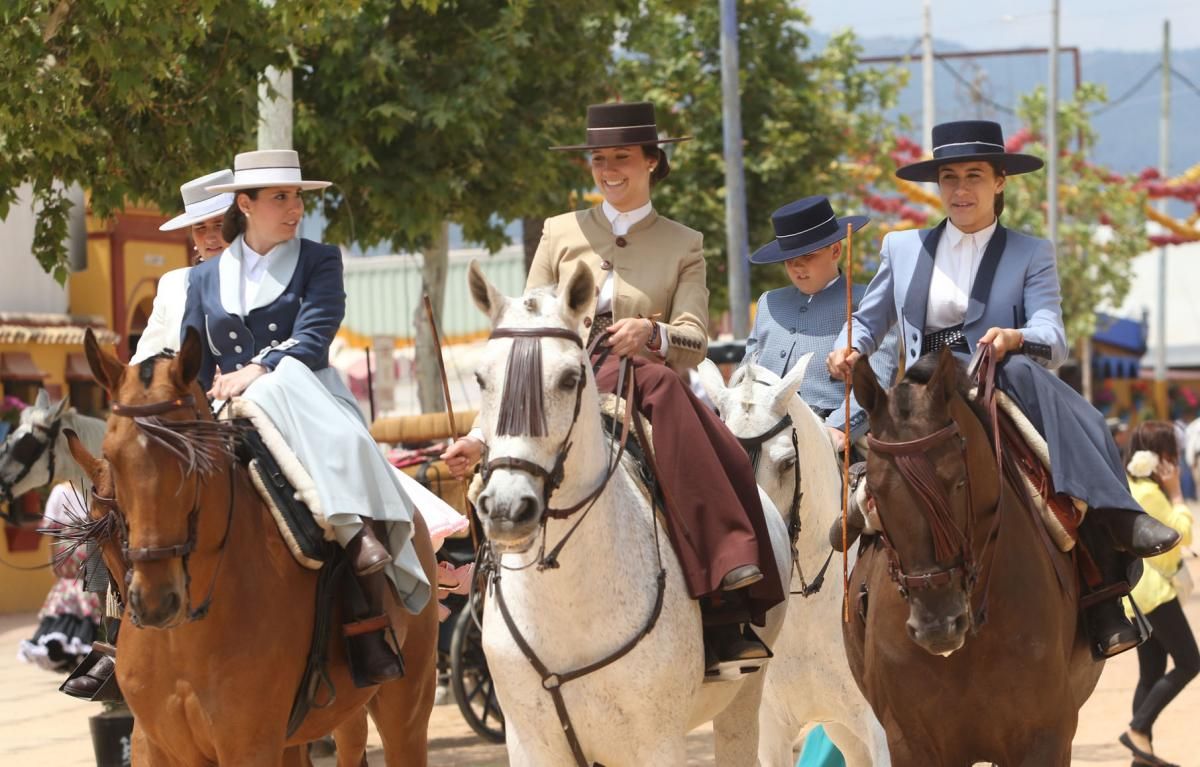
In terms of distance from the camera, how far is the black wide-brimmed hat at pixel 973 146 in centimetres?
673

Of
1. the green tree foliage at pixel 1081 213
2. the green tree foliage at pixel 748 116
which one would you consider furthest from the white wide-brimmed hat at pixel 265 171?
the green tree foliage at pixel 1081 213

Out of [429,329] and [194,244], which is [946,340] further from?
[429,329]

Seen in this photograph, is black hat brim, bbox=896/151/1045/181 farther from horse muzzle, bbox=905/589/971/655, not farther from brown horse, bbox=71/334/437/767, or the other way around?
brown horse, bbox=71/334/437/767

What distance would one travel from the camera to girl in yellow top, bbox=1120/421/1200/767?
11.3 metres

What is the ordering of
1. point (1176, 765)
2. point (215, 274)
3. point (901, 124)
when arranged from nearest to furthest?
1. point (215, 274)
2. point (1176, 765)
3. point (901, 124)

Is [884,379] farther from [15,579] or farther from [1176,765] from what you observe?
[15,579]

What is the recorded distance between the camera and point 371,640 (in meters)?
6.64

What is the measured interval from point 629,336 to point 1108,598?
2.04 meters

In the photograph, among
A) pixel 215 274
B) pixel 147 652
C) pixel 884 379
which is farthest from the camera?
pixel 884 379

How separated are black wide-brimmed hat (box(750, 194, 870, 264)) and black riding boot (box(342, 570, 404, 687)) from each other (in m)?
3.07

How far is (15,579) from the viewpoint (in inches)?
872

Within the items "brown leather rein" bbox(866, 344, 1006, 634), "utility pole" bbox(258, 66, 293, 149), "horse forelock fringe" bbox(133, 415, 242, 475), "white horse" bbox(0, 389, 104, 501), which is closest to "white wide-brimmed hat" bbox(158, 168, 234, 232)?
"horse forelock fringe" bbox(133, 415, 242, 475)

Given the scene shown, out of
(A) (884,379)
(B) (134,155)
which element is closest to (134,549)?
(A) (884,379)

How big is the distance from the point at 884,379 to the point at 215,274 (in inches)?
128
